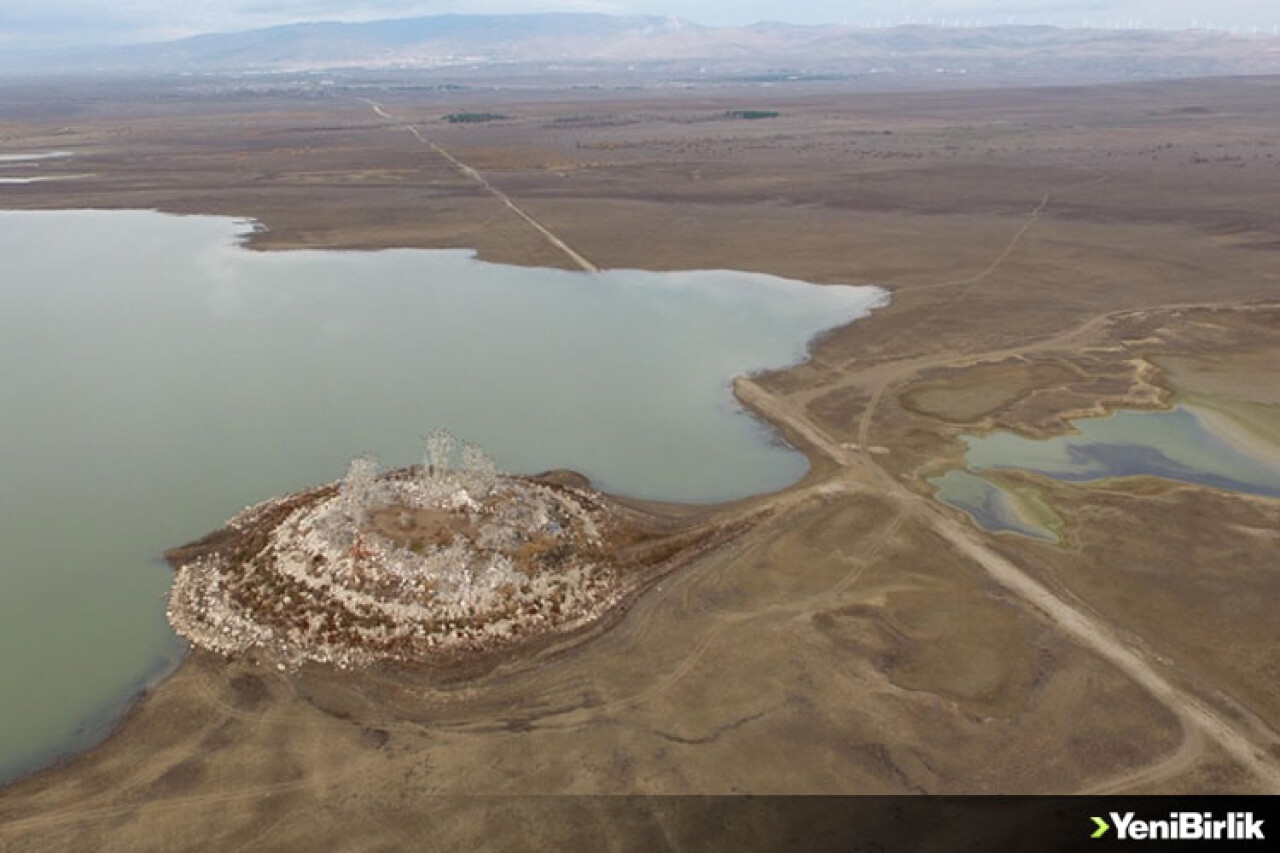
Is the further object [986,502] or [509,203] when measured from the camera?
[509,203]

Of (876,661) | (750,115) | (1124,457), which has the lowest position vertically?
(876,661)

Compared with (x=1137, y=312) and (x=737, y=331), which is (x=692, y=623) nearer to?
(x=737, y=331)

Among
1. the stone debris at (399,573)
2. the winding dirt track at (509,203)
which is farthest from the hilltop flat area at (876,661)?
the winding dirt track at (509,203)

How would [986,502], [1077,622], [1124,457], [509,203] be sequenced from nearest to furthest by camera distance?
[1077,622] → [986,502] → [1124,457] → [509,203]

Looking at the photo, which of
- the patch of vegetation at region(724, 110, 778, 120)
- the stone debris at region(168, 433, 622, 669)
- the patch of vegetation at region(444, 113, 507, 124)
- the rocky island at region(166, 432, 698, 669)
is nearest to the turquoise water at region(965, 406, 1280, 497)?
the rocky island at region(166, 432, 698, 669)

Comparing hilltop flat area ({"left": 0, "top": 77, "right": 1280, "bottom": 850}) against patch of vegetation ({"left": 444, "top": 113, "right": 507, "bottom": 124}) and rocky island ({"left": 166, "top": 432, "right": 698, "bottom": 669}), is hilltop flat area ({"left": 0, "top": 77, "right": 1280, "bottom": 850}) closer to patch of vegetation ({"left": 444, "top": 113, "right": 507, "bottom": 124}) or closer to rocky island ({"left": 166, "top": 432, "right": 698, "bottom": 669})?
rocky island ({"left": 166, "top": 432, "right": 698, "bottom": 669})

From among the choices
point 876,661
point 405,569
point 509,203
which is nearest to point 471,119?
point 509,203

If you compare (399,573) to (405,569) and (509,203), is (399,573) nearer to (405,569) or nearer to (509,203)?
(405,569)
